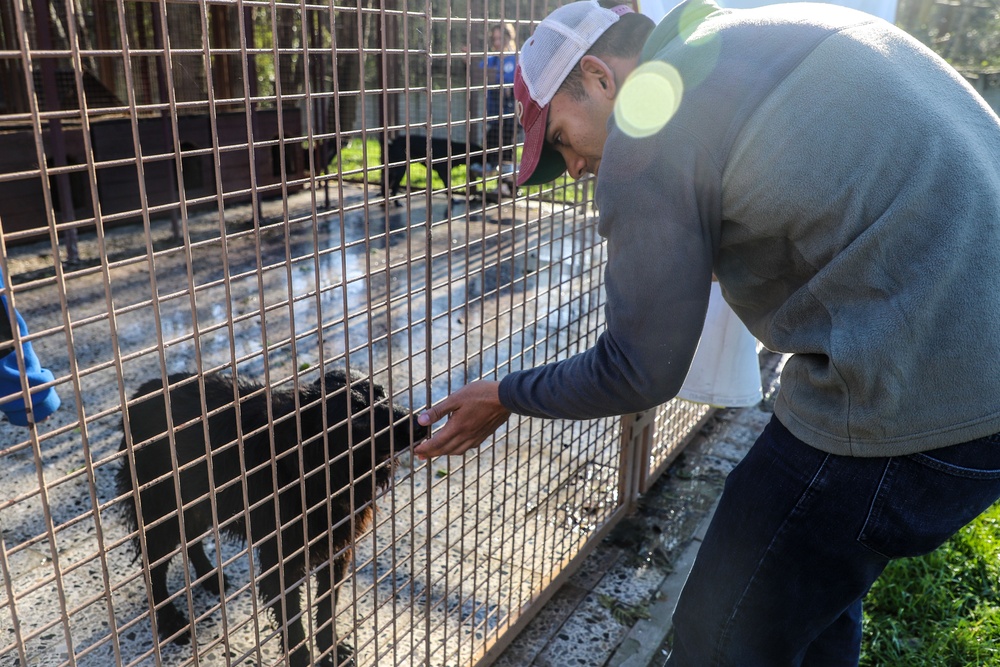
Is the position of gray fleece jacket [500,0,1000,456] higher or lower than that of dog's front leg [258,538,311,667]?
higher

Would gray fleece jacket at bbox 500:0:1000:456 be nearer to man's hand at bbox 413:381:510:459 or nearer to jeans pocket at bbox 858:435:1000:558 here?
jeans pocket at bbox 858:435:1000:558

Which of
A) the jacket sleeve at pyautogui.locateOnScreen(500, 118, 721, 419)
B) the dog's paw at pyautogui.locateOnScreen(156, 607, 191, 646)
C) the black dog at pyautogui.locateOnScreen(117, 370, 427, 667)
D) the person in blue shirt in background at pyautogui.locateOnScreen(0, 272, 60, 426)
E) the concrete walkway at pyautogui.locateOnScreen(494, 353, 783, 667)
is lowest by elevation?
the concrete walkway at pyautogui.locateOnScreen(494, 353, 783, 667)

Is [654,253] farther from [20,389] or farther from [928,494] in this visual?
[20,389]

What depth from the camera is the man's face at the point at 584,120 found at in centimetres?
174

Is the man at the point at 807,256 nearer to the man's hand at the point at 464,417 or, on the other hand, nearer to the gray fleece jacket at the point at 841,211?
the gray fleece jacket at the point at 841,211

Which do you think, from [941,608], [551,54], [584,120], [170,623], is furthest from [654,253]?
[941,608]


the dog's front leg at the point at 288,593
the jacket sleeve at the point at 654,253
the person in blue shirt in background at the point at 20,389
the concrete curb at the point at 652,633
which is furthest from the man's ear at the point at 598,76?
the concrete curb at the point at 652,633

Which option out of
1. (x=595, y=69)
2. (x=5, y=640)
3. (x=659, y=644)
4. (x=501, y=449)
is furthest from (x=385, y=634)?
(x=595, y=69)

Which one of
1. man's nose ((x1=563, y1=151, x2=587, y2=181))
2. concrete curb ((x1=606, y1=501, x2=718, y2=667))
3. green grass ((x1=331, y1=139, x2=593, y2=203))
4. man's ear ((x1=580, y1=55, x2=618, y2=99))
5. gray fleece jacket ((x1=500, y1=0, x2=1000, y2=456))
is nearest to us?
gray fleece jacket ((x1=500, y1=0, x2=1000, y2=456))

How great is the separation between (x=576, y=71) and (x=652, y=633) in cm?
210

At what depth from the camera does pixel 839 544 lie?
1672 millimetres

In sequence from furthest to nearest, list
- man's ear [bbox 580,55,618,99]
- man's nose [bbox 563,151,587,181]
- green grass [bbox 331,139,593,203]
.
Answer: man's nose [bbox 563,151,587,181] < man's ear [bbox 580,55,618,99] < green grass [bbox 331,139,593,203]

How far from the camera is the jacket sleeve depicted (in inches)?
59.2

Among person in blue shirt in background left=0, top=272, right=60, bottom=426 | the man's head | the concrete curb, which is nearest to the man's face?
the man's head
